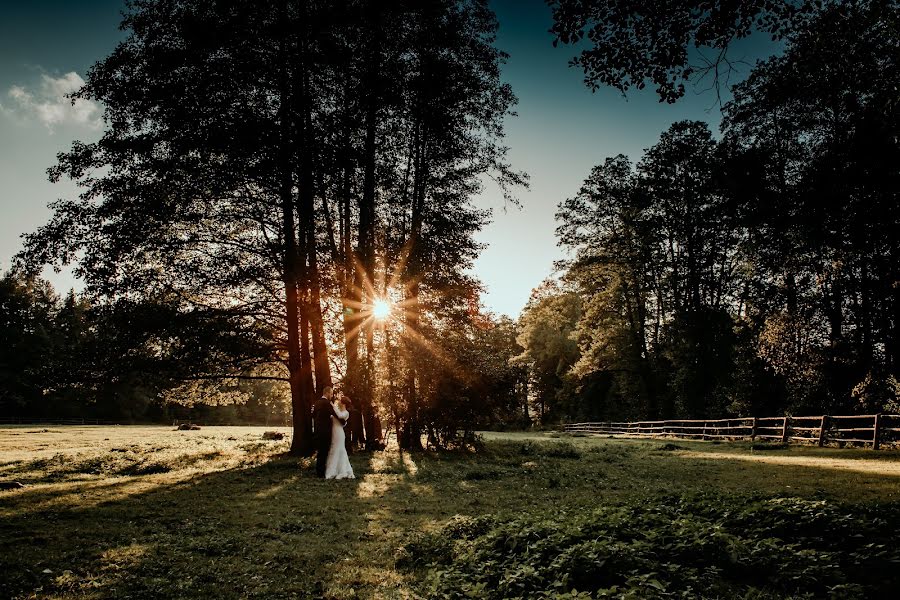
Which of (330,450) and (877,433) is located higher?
(330,450)

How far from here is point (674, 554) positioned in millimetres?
4977

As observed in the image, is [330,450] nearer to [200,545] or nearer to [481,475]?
[481,475]

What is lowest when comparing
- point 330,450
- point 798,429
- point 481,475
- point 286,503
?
point 798,429

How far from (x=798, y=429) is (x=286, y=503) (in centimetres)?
2229

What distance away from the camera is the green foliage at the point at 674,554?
438 centimetres

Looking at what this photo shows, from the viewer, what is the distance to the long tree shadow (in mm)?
4965

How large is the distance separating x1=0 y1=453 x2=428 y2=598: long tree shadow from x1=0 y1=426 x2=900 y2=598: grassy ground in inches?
0.9

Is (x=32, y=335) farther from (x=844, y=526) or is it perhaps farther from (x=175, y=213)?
(x=844, y=526)

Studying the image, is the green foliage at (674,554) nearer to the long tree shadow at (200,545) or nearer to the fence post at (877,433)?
the long tree shadow at (200,545)

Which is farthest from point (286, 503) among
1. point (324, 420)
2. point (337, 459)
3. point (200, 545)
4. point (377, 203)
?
point (377, 203)

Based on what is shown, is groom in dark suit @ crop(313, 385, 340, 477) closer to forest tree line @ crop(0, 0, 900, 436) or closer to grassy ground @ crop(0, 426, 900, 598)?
grassy ground @ crop(0, 426, 900, 598)

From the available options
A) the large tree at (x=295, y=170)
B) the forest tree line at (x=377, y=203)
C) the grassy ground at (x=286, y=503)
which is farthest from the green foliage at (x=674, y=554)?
the large tree at (x=295, y=170)

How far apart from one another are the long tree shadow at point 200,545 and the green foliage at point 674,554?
924mm

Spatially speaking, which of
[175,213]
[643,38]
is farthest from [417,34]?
Answer: [643,38]
